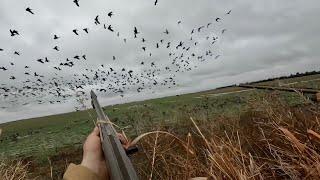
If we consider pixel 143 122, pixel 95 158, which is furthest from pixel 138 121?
pixel 95 158

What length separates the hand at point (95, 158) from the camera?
12.5 feet

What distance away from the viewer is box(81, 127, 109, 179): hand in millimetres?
3813

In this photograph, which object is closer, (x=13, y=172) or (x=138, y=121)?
(x=13, y=172)

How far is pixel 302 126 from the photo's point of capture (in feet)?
24.8

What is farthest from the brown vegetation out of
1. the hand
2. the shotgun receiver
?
the hand

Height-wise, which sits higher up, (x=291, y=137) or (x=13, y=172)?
(x=291, y=137)

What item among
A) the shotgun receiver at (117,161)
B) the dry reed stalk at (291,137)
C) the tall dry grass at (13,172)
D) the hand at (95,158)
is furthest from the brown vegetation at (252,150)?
the hand at (95,158)

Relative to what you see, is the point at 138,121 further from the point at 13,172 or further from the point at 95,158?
the point at 95,158

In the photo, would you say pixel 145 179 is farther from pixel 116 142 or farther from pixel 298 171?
pixel 116 142

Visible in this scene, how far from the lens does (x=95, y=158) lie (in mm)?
3883

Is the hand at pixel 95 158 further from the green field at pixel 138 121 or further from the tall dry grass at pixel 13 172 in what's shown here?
the tall dry grass at pixel 13 172

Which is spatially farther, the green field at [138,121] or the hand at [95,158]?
the green field at [138,121]

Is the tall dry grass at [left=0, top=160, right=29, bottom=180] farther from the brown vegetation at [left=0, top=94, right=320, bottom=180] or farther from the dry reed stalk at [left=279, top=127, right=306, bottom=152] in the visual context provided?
the dry reed stalk at [left=279, top=127, right=306, bottom=152]

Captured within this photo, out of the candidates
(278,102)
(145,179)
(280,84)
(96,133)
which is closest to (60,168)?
(145,179)
